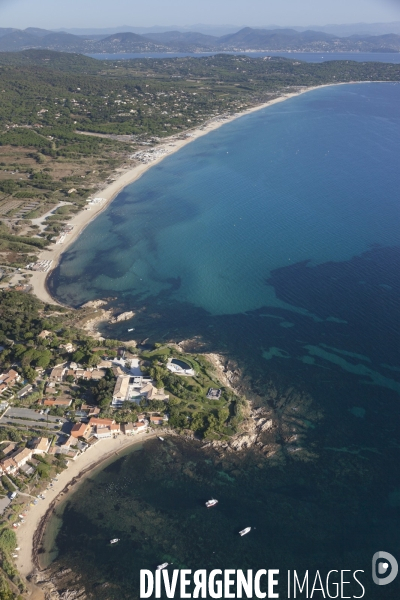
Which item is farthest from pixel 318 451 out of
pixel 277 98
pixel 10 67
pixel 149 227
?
pixel 10 67

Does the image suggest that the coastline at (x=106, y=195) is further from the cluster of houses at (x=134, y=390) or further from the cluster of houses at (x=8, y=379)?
the cluster of houses at (x=134, y=390)

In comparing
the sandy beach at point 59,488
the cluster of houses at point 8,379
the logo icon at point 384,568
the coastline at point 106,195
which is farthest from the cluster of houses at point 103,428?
the coastline at point 106,195

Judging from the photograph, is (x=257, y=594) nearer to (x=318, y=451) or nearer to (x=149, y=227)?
(x=318, y=451)

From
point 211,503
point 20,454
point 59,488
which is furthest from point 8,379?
point 211,503

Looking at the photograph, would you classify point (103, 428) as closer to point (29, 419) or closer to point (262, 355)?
point (29, 419)

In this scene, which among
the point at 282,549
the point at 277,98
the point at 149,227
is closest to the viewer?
the point at 282,549

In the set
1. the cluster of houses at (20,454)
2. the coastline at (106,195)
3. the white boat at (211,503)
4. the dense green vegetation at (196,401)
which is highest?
the coastline at (106,195)
